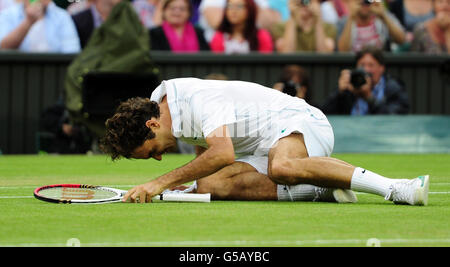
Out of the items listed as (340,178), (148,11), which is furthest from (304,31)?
(340,178)

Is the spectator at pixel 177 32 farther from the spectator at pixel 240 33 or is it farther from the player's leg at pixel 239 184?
the player's leg at pixel 239 184

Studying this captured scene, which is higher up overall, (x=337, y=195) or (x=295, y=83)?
(x=295, y=83)

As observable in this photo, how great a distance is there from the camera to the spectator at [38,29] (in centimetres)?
1513

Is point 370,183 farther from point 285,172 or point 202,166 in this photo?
point 202,166

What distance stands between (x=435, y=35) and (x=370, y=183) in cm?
1125

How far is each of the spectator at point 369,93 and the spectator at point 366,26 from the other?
3.68ft

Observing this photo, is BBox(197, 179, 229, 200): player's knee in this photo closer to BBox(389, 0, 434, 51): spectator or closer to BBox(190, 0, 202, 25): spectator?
BBox(190, 0, 202, 25): spectator

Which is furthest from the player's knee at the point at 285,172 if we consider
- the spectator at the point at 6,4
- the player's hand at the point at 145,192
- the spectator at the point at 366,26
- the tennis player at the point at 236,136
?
the spectator at the point at 6,4

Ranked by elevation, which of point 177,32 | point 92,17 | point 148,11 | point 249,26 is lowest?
point 177,32

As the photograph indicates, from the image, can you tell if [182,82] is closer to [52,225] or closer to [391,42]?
[52,225]

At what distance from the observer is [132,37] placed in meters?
14.8

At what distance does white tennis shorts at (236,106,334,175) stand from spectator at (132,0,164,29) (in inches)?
385

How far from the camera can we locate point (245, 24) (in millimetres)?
15344
